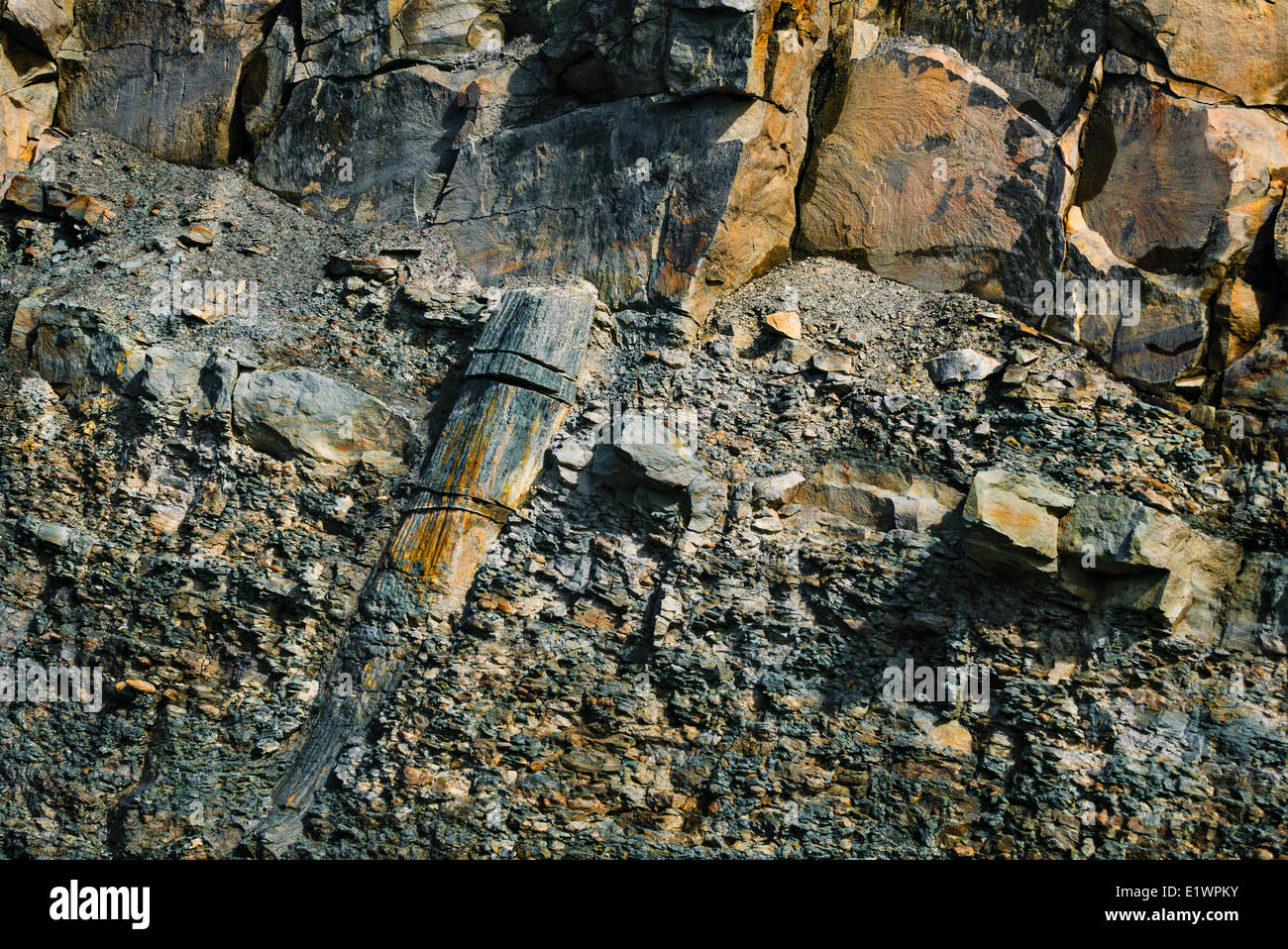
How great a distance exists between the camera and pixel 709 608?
8258 millimetres

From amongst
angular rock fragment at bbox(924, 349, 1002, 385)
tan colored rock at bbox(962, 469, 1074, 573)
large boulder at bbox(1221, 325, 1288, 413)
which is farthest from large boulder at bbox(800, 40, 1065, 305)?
tan colored rock at bbox(962, 469, 1074, 573)

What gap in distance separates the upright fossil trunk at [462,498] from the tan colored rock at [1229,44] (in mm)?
5415

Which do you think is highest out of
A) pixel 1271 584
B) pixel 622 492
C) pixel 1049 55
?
pixel 1049 55

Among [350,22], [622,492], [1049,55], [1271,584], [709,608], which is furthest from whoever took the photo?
[350,22]

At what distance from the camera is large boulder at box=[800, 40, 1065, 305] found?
9.52 m

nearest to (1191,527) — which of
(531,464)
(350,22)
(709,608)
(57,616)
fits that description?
(709,608)

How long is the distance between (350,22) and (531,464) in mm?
5745

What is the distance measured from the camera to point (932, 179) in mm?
9922

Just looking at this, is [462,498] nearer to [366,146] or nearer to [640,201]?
[640,201]

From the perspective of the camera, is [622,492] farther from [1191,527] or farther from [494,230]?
[1191,527]

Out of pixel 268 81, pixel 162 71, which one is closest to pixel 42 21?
pixel 162 71

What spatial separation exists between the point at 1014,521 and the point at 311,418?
18.7 ft

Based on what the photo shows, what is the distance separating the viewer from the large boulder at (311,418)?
9.21 metres

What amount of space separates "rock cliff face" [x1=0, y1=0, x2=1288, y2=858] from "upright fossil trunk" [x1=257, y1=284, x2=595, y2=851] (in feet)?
0.13
